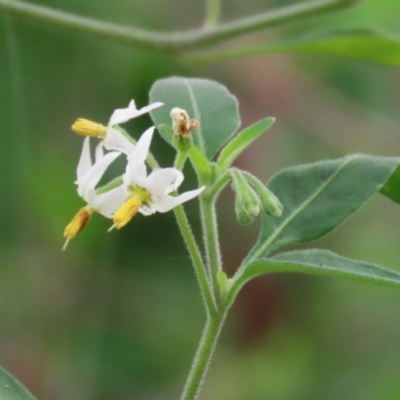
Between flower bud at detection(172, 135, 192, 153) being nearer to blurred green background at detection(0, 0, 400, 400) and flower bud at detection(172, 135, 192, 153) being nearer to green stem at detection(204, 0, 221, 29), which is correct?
green stem at detection(204, 0, 221, 29)

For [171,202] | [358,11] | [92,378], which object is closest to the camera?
[171,202]

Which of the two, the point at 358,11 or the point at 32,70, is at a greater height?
the point at 358,11

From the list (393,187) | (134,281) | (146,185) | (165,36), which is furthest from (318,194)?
(134,281)

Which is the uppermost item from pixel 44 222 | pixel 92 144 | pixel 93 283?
pixel 92 144

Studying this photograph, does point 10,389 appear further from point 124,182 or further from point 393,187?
point 393,187

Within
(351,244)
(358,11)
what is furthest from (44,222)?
(358,11)

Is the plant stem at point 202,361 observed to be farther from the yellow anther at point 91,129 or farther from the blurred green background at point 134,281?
the blurred green background at point 134,281

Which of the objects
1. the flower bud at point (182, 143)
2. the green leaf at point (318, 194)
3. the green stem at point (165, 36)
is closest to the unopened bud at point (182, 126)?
the flower bud at point (182, 143)

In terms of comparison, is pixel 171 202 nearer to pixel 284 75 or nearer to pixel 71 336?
pixel 71 336
